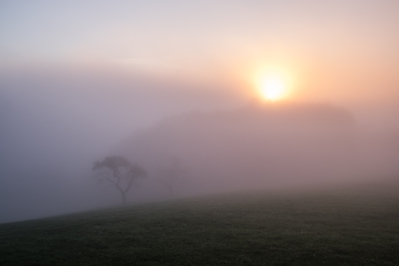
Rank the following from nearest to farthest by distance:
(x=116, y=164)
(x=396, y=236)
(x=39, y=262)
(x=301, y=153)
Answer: (x=39, y=262) < (x=396, y=236) < (x=116, y=164) < (x=301, y=153)

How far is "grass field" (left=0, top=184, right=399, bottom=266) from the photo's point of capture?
21094 millimetres

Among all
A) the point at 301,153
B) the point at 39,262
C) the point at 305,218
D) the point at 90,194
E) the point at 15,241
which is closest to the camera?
the point at 39,262

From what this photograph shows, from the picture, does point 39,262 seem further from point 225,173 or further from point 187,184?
point 225,173

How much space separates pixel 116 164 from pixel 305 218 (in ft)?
284

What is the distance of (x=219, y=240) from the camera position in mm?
25516

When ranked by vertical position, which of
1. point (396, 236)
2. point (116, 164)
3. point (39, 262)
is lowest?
point (396, 236)

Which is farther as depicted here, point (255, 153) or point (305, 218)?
point (255, 153)

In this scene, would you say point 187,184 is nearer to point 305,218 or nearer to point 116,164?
point 116,164

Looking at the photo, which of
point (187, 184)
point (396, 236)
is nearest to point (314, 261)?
point (396, 236)

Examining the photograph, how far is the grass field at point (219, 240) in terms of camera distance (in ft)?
69.2

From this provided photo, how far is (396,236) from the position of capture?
2552 centimetres

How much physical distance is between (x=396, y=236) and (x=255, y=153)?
164 m

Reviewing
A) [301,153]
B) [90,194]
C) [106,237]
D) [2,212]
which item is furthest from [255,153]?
[106,237]

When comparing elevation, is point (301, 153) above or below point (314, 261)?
above
